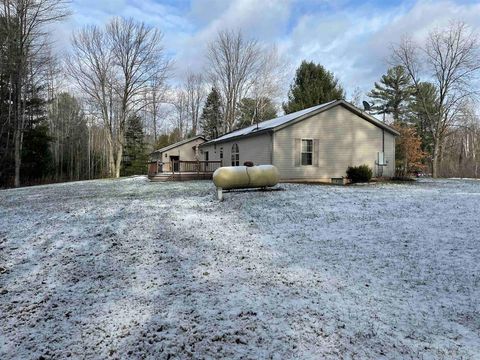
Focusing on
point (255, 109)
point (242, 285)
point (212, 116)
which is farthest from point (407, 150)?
point (242, 285)

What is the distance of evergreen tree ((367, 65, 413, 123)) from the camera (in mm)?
37312

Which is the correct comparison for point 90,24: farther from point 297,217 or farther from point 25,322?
point 25,322

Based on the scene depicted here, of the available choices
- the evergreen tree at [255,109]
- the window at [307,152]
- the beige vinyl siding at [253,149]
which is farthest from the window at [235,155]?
the evergreen tree at [255,109]

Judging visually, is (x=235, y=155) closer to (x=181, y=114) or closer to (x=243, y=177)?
(x=243, y=177)

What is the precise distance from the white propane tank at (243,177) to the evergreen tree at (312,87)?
2239cm

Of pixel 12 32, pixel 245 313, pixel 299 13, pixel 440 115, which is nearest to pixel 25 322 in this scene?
pixel 245 313

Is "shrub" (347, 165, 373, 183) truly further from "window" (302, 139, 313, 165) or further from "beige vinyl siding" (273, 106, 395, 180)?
"window" (302, 139, 313, 165)

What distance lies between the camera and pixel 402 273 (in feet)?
14.5

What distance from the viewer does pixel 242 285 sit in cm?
415

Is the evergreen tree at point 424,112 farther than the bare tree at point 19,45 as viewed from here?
Yes

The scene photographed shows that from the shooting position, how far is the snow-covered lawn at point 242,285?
3.04 metres

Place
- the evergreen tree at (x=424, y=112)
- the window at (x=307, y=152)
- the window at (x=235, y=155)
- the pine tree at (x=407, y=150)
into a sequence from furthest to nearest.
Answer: the evergreen tree at (x=424, y=112) → the pine tree at (x=407, y=150) → the window at (x=235, y=155) → the window at (x=307, y=152)

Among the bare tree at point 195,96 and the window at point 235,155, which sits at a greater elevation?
the bare tree at point 195,96

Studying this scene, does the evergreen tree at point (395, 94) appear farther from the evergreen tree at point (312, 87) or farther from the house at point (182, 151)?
the house at point (182, 151)
